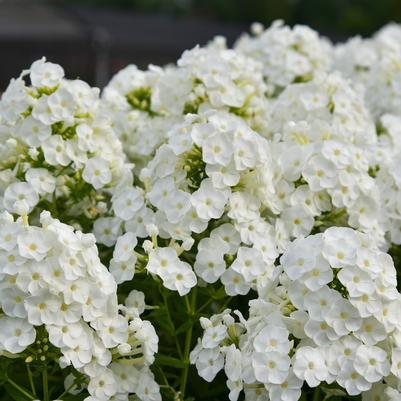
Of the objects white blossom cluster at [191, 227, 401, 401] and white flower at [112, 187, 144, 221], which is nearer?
white blossom cluster at [191, 227, 401, 401]

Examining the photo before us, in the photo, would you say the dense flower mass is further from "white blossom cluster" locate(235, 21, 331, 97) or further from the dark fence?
the dark fence

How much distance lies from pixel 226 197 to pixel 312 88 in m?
1.10

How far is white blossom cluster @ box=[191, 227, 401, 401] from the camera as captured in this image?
2271 mm

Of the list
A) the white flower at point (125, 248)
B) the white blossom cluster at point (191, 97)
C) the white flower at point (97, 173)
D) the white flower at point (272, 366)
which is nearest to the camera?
the white flower at point (272, 366)

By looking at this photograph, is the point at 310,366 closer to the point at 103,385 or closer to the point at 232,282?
the point at 232,282

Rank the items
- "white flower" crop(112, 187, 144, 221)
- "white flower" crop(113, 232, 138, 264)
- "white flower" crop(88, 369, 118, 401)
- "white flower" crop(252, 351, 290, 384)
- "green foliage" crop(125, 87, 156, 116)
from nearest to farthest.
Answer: "white flower" crop(252, 351, 290, 384) → "white flower" crop(88, 369, 118, 401) → "white flower" crop(113, 232, 138, 264) → "white flower" crop(112, 187, 144, 221) → "green foliage" crop(125, 87, 156, 116)

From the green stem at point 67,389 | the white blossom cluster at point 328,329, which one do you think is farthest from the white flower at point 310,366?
the green stem at point 67,389

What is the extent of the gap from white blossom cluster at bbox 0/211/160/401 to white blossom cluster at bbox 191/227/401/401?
331 millimetres

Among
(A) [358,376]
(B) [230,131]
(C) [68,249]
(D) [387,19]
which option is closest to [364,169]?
(B) [230,131]

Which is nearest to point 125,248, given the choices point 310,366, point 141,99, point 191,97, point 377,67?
point 310,366

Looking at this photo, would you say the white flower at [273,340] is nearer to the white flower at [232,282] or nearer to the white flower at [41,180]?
the white flower at [232,282]

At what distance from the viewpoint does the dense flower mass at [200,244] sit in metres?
2.29

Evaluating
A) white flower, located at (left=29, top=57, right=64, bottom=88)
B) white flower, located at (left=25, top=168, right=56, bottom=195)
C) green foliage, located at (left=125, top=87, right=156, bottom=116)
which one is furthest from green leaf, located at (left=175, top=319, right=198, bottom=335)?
green foliage, located at (left=125, top=87, right=156, bottom=116)

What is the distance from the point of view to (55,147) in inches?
113
